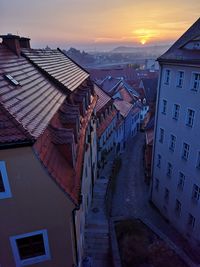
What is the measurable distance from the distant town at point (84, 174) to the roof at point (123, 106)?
7649mm

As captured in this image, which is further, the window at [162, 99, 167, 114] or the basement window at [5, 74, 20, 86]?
the window at [162, 99, 167, 114]

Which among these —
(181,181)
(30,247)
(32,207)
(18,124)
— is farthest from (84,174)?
(181,181)

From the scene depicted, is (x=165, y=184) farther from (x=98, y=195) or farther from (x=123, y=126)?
(x=123, y=126)

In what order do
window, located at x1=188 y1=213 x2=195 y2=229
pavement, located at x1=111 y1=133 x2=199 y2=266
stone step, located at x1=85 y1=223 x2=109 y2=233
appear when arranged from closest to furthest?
stone step, located at x1=85 y1=223 x2=109 y2=233 < window, located at x1=188 y1=213 x2=195 y2=229 < pavement, located at x1=111 y1=133 x2=199 y2=266

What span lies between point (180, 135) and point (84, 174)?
28.6 ft

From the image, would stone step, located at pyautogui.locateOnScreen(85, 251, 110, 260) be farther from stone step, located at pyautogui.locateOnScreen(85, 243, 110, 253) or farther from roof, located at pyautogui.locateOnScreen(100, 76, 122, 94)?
roof, located at pyautogui.locateOnScreen(100, 76, 122, 94)

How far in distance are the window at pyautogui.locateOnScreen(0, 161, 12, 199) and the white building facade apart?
13.5 m

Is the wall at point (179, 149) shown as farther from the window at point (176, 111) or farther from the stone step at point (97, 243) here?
the stone step at point (97, 243)

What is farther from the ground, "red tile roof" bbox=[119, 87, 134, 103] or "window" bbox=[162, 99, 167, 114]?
"window" bbox=[162, 99, 167, 114]

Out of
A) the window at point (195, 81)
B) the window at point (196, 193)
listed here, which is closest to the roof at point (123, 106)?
the window at point (196, 193)

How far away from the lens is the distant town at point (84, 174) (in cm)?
792

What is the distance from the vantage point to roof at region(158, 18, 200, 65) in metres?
15.7

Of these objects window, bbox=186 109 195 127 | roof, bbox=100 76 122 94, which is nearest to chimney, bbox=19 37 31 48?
window, bbox=186 109 195 127

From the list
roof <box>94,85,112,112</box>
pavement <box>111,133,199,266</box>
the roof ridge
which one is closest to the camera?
the roof ridge
